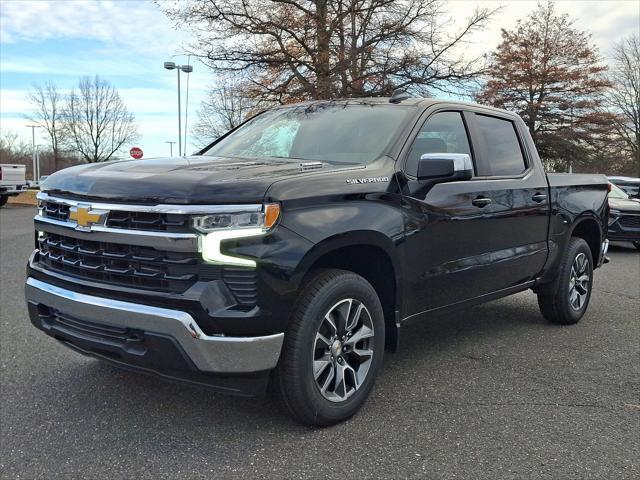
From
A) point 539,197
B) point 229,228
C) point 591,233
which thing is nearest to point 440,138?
point 539,197

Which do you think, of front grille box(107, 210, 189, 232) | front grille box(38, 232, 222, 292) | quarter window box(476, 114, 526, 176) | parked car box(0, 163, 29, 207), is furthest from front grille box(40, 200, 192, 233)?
parked car box(0, 163, 29, 207)

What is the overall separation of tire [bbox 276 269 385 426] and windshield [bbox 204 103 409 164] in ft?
2.92

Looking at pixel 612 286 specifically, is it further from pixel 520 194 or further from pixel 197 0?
pixel 197 0

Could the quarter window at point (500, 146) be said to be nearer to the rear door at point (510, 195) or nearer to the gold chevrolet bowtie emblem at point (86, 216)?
the rear door at point (510, 195)

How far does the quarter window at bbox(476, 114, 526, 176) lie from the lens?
4.63m

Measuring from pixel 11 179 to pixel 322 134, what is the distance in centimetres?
2118

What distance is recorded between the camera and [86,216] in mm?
3037

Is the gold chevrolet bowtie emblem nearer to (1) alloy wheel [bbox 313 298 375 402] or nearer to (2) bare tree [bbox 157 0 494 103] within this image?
(1) alloy wheel [bbox 313 298 375 402]

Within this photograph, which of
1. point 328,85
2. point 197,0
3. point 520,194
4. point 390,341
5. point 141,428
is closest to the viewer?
point 141,428

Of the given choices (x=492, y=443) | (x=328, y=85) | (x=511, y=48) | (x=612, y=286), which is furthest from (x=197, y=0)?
(x=511, y=48)

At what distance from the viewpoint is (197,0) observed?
17781mm

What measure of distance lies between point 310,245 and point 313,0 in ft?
55.0

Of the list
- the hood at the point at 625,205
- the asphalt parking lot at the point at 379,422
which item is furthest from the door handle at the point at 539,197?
the hood at the point at 625,205

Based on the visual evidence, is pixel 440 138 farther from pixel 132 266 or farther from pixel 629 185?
pixel 629 185
